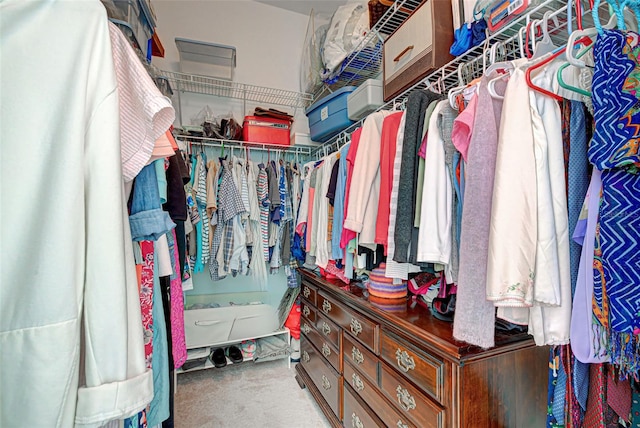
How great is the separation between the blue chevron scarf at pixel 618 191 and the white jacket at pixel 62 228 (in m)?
0.89

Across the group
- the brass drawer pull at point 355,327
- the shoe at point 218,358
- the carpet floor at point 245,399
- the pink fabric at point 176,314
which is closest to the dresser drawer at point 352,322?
the brass drawer pull at point 355,327

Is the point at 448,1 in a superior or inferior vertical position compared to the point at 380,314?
superior

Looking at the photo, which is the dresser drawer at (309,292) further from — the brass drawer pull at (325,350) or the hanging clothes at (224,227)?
the hanging clothes at (224,227)

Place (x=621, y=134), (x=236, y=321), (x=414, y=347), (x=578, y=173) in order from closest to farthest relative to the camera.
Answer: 1. (x=621, y=134)
2. (x=578, y=173)
3. (x=414, y=347)
4. (x=236, y=321)

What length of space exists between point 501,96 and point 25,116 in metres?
1.04

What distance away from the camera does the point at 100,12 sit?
488 millimetres

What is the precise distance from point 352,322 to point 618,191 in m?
1.12

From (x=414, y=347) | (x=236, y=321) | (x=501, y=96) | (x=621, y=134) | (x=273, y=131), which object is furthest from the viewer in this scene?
(x=273, y=131)

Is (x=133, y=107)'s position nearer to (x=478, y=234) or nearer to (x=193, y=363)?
(x=478, y=234)

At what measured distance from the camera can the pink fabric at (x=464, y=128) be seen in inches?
33.2

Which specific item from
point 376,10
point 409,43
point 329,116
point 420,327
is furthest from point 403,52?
point 420,327

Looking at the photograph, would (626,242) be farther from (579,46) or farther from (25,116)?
(25,116)

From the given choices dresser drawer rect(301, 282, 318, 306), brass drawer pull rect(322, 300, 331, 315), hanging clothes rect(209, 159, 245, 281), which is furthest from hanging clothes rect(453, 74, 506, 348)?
hanging clothes rect(209, 159, 245, 281)

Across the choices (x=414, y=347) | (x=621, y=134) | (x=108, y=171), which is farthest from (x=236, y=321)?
(x=621, y=134)
